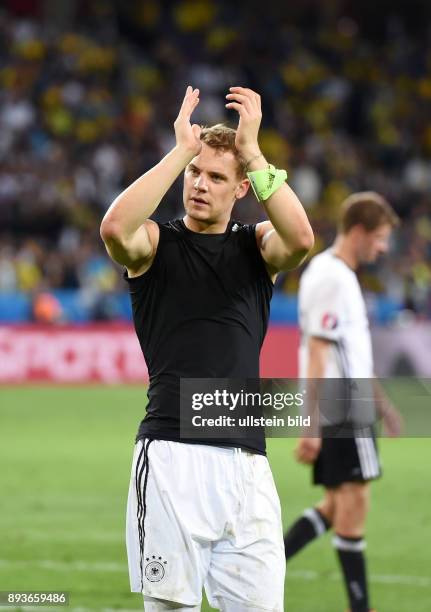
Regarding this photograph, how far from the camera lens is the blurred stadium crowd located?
916 inches

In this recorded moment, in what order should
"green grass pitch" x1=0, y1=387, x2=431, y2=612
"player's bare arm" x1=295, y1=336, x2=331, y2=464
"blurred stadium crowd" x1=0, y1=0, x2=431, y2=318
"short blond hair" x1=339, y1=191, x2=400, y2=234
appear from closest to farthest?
"player's bare arm" x1=295, y1=336, x2=331, y2=464 → "short blond hair" x1=339, y1=191, x2=400, y2=234 → "green grass pitch" x1=0, y1=387, x2=431, y2=612 → "blurred stadium crowd" x1=0, y1=0, x2=431, y2=318

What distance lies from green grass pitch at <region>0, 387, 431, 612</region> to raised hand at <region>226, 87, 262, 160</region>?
11.6ft

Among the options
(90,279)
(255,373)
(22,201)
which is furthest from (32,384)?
(255,373)

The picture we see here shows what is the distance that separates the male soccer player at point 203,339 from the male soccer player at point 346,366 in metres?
2.16

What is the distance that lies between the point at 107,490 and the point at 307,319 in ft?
15.8

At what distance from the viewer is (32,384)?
19672mm

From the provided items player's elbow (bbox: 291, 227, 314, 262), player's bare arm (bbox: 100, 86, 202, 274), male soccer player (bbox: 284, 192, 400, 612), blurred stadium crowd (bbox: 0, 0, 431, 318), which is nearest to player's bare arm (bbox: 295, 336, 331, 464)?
male soccer player (bbox: 284, 192, 400, 612)

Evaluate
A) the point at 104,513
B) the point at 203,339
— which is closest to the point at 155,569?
the point at 203,339

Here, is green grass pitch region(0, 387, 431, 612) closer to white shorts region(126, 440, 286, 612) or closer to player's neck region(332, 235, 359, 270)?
player's neck region(332, 235, 359, 270)

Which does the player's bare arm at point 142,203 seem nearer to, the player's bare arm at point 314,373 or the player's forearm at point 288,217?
the player's forearm at point 288,217

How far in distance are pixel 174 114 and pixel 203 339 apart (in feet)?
75.1

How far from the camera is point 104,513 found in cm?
1002

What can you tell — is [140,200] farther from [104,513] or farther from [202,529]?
[104,513]

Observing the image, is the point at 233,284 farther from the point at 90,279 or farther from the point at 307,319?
the point at 90,279
